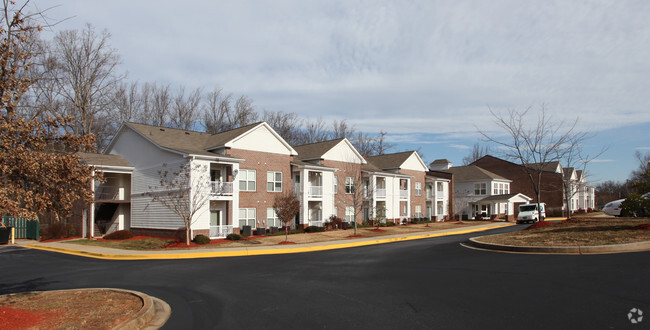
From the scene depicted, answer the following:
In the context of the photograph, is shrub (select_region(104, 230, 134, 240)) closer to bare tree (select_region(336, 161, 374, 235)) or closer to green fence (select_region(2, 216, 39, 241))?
green fence (select_region(2, 216, 39, 241))

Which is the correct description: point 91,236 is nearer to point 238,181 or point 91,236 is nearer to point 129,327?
point 238,181

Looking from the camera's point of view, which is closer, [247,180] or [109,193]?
[247,180]

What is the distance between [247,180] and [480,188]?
133 ft

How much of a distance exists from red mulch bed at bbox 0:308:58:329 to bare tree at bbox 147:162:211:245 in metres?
17.4

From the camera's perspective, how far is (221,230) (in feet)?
95.6

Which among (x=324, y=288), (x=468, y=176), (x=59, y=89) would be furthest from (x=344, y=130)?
(x=324, y=288)

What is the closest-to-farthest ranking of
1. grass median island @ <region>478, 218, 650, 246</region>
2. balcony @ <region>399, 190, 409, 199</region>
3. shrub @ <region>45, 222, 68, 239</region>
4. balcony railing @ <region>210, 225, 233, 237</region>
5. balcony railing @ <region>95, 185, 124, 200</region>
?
grass median island @ <region>478, 218, 650, 246</region> < balcony railing @ <region>210, 225, 233, 237</region> < shrub @ <region>45, 222, 68, 239</region> < balcony railing @ <region>95, 185, 124, 200</region> < balcony @ <region>399, 190, 409, 199</region>

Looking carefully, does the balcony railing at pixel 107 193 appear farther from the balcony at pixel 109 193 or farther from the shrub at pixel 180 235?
the shrub at pixel 180 235

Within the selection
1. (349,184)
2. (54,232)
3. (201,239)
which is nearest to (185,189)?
(201,239)

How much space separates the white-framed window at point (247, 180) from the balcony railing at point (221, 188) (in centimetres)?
164

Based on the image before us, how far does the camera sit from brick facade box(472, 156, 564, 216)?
63500 mm

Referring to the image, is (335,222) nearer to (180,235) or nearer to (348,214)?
(348,214)

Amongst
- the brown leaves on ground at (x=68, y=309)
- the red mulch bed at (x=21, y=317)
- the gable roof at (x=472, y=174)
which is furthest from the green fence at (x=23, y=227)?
the gable roof at (x=472, y=174)

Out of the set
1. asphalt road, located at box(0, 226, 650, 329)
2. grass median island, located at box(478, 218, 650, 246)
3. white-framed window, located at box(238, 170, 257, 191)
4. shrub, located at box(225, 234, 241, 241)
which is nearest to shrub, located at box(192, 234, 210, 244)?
shrub, located at box(225, 234, 241, 241)
